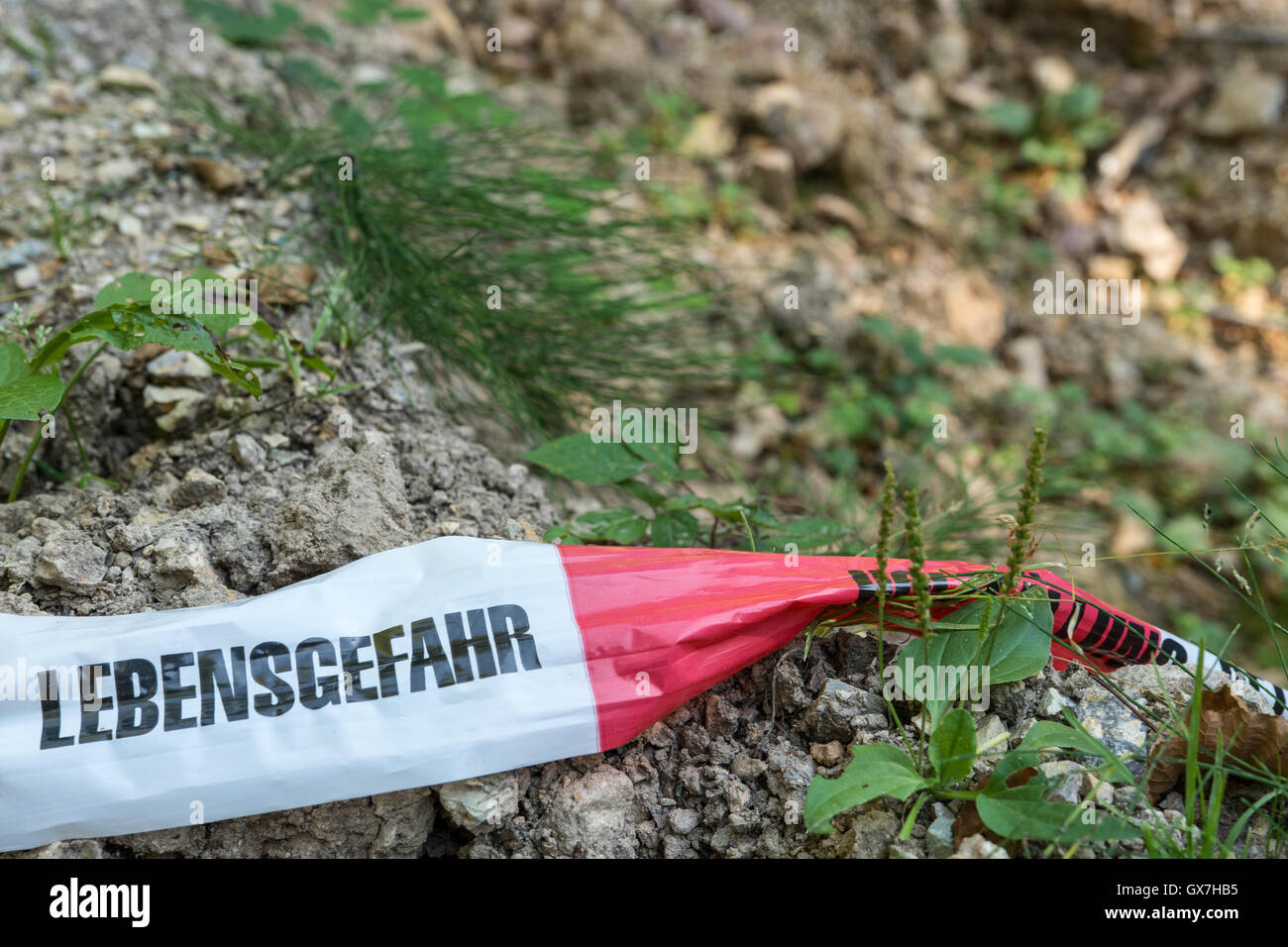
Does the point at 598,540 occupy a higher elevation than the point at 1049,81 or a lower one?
lower

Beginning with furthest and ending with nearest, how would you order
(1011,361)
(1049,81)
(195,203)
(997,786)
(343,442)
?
(1049,81), (1011,361), (195,203), (343,442), (997,786)

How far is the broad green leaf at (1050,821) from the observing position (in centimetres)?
102

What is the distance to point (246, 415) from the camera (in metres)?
1.63

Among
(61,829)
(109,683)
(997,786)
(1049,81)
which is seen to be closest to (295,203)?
(109,683)

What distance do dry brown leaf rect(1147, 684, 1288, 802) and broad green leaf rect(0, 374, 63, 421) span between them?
5.14ft

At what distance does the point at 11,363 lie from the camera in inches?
52.4

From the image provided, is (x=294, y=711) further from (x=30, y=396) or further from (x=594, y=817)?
(x=30, y=396)

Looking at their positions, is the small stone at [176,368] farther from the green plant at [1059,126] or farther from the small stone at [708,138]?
the green plant at [1059,126]

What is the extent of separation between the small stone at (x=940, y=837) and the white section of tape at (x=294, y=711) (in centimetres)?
45

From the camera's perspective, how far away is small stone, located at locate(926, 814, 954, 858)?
109 cm

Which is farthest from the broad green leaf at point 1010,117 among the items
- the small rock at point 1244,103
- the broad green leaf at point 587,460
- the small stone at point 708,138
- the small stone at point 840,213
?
the broad green leaf at point 587,460

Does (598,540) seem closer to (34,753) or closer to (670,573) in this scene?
(670,573)

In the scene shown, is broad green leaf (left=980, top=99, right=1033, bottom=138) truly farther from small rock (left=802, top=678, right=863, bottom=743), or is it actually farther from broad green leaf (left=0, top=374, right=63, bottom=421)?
broad green leaf (left=0, top=374, right=63, bottom=421)
